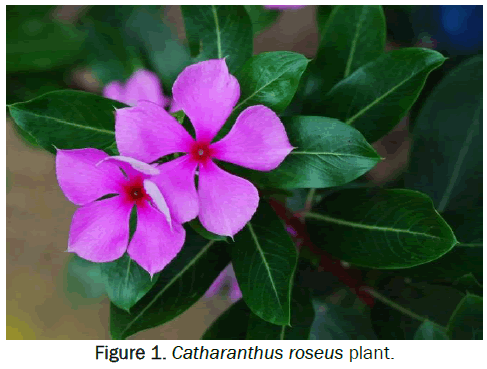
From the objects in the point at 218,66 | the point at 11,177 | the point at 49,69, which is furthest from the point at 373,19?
the point at 11,177

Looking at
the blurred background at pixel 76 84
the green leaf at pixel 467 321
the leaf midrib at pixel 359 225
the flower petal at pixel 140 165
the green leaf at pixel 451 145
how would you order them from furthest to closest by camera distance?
the blurred background at pixel 76 84, the green leaf at pixel 451 145, the green leaf at pixel 467 321, the leaf midrib at pixel 359 225, the flower petal at pixel 140 165

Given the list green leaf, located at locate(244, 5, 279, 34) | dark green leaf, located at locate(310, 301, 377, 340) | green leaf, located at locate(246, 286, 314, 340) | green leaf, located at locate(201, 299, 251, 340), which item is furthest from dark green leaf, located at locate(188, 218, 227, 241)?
green leaf, located at locate(244, 5, 279, 34)

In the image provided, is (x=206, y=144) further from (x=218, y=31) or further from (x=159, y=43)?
(x=159, y=43)

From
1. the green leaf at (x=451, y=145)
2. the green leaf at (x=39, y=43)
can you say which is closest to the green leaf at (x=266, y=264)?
the green leaf at (x=451, y=145)

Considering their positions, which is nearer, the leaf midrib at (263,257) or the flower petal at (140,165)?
the flower petal at (140,165)

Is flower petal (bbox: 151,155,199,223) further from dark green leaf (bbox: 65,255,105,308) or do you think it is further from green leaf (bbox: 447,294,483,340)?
dark green leaf (bbox: 65,255,105,308)

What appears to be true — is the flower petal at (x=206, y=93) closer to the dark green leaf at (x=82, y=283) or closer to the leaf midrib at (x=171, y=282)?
the leaf midrib at (x=171, y=282)
